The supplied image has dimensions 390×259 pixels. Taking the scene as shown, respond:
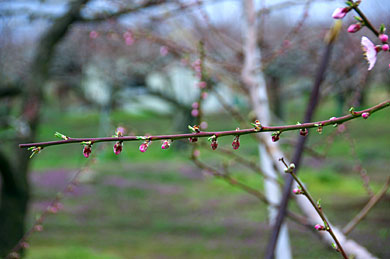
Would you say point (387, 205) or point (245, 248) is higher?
point (387, 205)

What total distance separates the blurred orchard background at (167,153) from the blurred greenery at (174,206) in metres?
0.04

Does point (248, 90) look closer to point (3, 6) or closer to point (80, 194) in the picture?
point (3, 6)

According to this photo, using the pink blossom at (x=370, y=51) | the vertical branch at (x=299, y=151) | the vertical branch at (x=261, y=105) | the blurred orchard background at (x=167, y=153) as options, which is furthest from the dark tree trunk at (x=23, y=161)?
the pink blossom at (x=370, y=51)

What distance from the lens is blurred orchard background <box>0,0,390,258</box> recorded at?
2.72m

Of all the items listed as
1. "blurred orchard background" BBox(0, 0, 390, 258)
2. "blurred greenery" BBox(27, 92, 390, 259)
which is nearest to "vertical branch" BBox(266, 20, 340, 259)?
"blurred orchard background" BBox(0, 0, 390, 258)

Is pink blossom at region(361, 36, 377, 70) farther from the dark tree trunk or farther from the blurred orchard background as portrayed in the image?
the dark tree trunk

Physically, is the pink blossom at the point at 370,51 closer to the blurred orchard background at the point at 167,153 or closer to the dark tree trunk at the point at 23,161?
the blurred orchard background at the point at 167,153

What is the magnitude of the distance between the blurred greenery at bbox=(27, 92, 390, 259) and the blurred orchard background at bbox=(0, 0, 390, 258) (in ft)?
0.13

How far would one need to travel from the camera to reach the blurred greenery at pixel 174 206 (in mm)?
7801

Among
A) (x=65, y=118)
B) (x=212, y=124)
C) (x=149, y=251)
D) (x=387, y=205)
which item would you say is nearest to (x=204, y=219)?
(x=149, y=251)

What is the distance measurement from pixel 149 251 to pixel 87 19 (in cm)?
432

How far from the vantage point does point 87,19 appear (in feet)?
17.3

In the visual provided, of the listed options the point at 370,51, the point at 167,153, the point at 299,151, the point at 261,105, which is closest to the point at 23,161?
the point at 261,105

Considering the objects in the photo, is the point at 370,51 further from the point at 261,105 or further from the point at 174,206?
the point at 174,206
